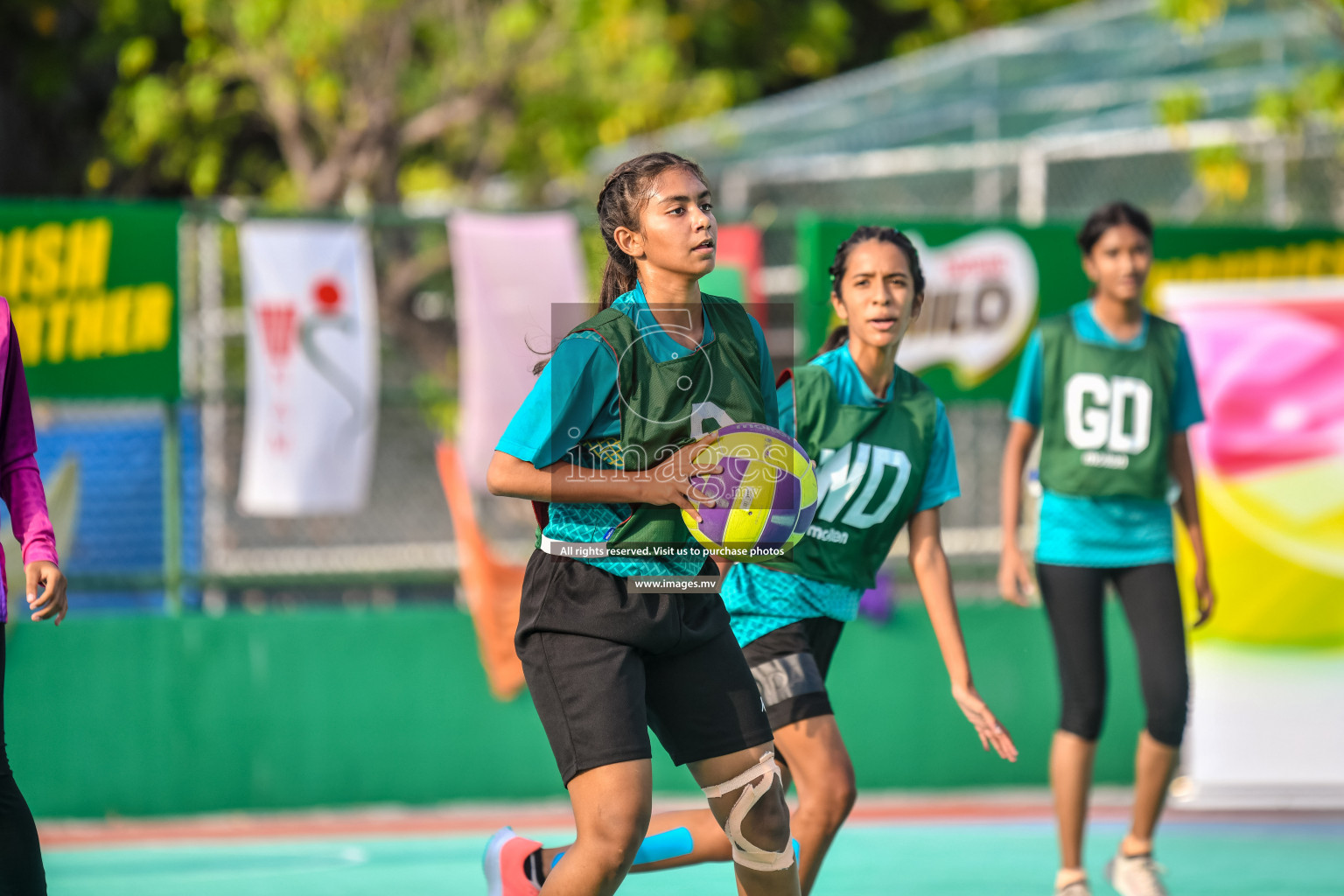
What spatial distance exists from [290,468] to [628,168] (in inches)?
180

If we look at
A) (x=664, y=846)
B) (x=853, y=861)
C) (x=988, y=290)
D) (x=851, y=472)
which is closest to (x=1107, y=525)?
(x=851, y=472)

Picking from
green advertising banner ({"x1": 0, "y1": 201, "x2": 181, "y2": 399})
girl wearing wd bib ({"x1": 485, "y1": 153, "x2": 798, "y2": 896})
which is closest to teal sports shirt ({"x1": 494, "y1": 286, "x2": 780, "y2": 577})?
girl wearing wd bib ({"x1": 485, "y1": 153, "x2": 798, "y2": 896})

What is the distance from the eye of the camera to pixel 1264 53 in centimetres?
1413

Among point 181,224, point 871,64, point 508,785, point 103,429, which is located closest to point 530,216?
point 181,224

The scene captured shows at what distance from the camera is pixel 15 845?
150 inches

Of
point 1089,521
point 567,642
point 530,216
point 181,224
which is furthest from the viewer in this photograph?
point 530,216

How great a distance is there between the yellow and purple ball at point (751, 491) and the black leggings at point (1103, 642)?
2.34 metres

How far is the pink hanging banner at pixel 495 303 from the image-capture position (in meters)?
8.45

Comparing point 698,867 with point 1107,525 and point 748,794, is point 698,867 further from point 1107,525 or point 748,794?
point 748,794

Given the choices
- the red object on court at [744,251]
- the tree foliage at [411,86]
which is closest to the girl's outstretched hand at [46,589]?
the red object on court at [744,251]

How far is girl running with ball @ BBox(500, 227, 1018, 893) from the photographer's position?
469 centimetres

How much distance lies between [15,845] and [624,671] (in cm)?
143

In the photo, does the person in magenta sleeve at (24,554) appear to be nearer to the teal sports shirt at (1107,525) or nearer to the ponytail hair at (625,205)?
the ponytail hair at (625,205)

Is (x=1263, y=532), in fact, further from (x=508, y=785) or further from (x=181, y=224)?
(x=181, y=224)
